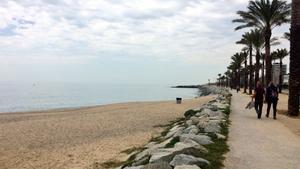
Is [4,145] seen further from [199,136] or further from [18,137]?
[199,136]

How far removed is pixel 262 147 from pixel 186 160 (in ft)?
12.6

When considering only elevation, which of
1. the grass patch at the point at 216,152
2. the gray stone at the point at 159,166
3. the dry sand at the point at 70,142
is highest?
the gray stone at the point at 159,166

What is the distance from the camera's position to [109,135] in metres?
19.7

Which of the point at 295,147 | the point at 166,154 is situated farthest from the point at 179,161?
the point at 295,147

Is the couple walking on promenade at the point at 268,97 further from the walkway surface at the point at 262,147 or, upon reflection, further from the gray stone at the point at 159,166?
the gray stone at the point at 159,166

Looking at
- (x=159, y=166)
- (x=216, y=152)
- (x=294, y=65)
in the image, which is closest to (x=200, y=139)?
(x=216, y=152)

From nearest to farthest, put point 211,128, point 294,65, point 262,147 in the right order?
point 262,147 → point 211,128 → point 294,65

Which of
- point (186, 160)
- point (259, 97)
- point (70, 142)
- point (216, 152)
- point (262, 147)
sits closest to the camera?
point (186, 160)

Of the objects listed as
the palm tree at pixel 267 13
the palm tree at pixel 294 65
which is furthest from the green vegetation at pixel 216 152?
the palm tree at pixel 267 13

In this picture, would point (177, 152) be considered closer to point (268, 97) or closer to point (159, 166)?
point (159, 166)

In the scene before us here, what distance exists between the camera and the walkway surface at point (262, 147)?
920 centimetres

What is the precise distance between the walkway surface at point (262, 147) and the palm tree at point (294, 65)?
5.22 meters

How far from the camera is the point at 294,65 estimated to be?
22.0m

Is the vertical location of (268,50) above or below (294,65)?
above
